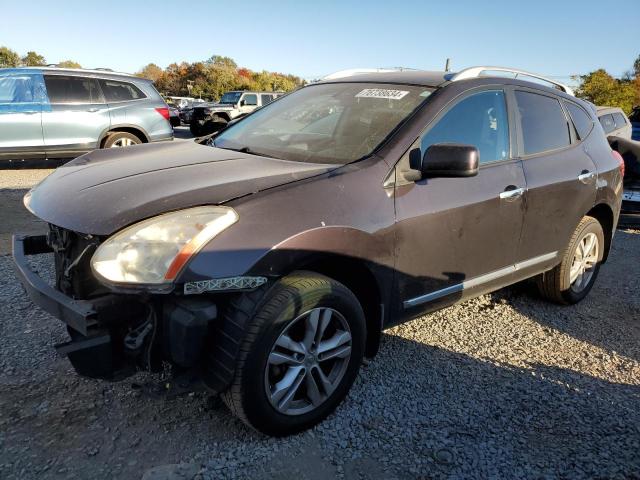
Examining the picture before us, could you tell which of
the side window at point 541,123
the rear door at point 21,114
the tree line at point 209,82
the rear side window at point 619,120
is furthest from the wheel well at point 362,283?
A: the tree line at point 209,82

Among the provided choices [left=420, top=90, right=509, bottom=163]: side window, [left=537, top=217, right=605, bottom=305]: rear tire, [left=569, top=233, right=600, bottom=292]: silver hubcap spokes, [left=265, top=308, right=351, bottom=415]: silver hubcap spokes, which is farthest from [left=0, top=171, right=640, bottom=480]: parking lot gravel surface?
[left=420, top=90, right=509, bottom=163]: side window

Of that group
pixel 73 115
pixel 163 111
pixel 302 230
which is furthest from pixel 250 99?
pixel 302 230

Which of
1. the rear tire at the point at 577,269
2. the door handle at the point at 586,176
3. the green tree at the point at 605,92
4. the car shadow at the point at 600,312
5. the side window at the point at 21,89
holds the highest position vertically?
the green tree at the point at 605,92

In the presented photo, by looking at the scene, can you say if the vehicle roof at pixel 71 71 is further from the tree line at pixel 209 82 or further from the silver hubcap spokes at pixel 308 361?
the tree line at pixel 209 82

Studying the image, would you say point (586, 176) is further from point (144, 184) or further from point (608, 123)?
point (608, 123)

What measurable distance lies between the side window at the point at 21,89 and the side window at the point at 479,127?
7.70 metres

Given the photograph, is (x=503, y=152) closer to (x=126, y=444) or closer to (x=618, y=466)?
(x=618, y=466)

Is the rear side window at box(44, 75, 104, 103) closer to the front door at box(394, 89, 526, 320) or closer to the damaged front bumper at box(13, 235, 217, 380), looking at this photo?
the damaged front bumper at box(13, 235, 217, 380)

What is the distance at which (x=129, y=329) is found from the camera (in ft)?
6.98

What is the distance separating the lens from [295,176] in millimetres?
2398

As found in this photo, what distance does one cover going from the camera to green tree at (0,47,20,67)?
5310cm

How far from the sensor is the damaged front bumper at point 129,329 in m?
1.94

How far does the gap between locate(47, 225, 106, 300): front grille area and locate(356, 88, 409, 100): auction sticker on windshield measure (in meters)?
1.86

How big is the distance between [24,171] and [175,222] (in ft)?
29.0
